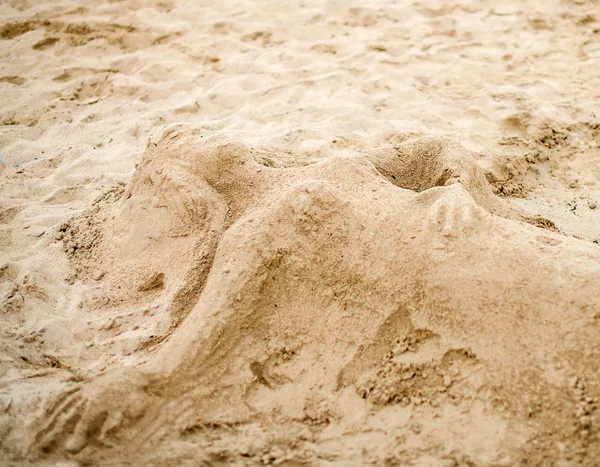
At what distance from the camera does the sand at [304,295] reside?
62.8 inches

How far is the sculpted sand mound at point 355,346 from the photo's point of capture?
157 cm

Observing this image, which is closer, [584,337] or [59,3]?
[584,337]

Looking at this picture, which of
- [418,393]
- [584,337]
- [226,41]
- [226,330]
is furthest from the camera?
[226,41]

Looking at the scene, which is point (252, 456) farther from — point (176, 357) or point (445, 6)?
point (445, 6)

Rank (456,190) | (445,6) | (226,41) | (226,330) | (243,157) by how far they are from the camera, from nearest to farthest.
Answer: (226,330) < (456,190) < (243,157) < (226,41) < (445,6)

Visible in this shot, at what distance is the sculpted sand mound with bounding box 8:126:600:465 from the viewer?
1567 mm

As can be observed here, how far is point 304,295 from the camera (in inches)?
74.6

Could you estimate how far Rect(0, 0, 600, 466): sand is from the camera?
159 centimetres

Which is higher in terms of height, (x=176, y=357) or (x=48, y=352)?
(x=176, y=357)

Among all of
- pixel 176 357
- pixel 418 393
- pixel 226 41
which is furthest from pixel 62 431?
pixel 226 41

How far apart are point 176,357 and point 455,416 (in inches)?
35.1

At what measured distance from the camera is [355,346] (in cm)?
180

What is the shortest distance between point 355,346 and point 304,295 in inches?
10.0

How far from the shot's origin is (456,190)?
1936 mm
